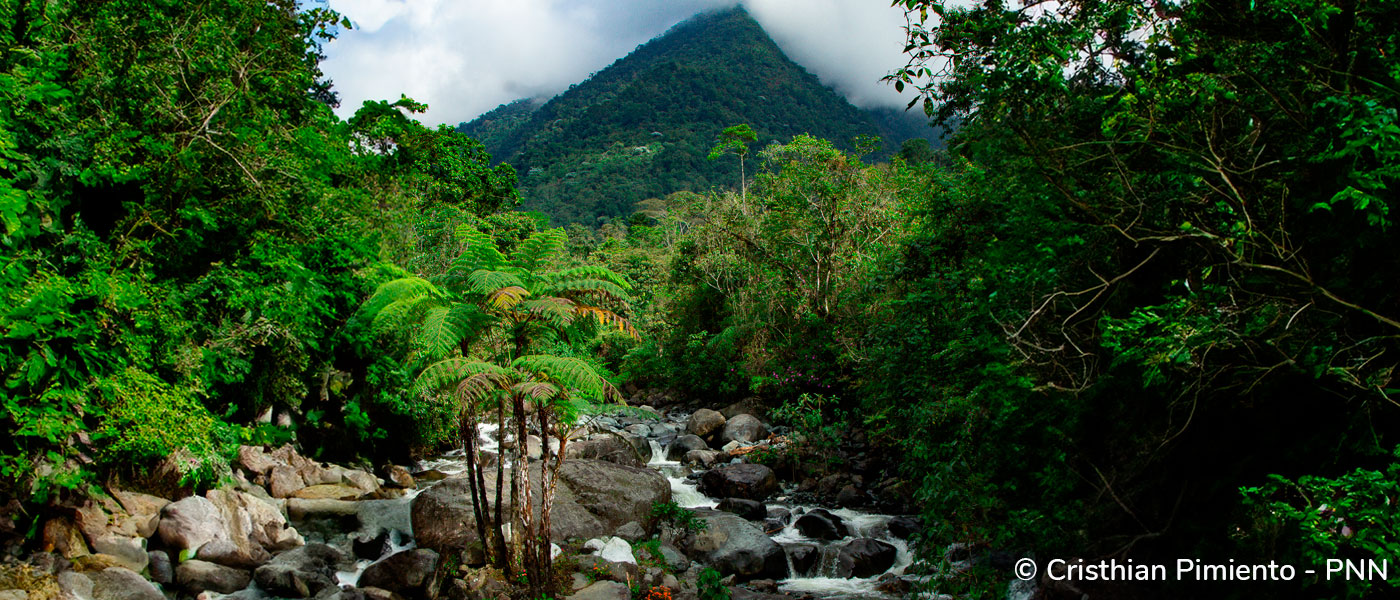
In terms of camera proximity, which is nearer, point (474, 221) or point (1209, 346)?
point (1209, 346)

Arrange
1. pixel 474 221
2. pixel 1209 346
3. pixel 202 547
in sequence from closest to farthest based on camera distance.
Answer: pixel 1209 346 < pixel 202 547 < pixel 474 221

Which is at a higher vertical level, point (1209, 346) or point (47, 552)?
point (1209, 346)

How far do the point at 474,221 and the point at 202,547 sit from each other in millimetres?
12497

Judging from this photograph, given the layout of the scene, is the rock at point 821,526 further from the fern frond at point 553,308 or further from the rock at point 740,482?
the fern frond at point 553,308

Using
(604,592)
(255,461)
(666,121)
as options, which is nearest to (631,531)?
(604,592)

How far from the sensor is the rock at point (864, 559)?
27.5 feet

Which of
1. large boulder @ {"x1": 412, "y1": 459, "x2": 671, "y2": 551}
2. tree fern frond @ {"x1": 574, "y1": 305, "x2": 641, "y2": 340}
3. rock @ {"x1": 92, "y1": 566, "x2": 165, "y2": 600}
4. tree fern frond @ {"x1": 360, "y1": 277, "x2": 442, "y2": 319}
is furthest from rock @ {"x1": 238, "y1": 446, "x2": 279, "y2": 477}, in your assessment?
tree fern frond @ {"x1": 574, "y1": 305, "x2": 641, "y2": 340}

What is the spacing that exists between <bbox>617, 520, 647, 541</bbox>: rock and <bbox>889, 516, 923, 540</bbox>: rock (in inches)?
135

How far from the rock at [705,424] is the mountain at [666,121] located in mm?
60562

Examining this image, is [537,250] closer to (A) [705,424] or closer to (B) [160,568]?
(B) [160,568]

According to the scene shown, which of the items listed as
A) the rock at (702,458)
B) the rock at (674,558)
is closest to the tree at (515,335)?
the rock at (674,558)

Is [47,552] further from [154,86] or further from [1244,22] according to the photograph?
[1244,22]

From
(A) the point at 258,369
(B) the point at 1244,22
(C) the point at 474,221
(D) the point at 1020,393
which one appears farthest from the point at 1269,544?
(C) the point at 474,221

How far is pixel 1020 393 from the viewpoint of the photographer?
6.03 m
